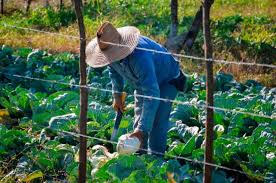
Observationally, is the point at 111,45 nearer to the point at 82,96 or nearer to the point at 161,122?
the point at 82,96

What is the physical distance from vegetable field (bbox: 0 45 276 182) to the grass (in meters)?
2.57

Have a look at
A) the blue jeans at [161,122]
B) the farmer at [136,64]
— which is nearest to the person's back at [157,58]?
the farmer at [136,64]

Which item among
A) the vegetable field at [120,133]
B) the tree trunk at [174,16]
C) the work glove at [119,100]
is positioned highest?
the tree trunk at [174,16]

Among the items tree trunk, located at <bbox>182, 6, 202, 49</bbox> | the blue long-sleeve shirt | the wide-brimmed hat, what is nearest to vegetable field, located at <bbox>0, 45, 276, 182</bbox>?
the blue long-sleeve shirt

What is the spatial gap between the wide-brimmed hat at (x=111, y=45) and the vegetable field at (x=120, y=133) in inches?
31.4

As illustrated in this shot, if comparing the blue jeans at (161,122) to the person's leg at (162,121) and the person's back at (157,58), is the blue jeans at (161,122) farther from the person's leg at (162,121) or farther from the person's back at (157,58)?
the person's back at (157,58)

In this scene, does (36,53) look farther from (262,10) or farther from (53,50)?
(262,10)

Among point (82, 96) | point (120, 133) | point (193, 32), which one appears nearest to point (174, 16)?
point (193, 32)

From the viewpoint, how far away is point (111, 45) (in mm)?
4562

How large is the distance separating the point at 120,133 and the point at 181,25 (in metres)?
9.31

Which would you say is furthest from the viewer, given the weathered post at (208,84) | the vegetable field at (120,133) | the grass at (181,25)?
the grass at (181,25)

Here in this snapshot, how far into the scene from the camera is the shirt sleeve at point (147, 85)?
4.47m

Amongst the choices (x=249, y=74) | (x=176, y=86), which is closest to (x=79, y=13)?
(x=176, y=86)

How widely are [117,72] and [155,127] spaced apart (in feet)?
2.14
